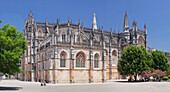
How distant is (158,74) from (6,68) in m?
38.5

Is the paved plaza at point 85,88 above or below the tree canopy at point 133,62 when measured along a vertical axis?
below

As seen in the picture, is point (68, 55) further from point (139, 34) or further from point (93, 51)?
point (139, 34)

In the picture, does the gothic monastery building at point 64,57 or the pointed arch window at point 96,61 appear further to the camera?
the pointed arch window at point 96,61

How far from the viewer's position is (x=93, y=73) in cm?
4453

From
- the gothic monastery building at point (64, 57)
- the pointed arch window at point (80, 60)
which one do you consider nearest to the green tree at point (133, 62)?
the gothic monastery building at point (64, 57)

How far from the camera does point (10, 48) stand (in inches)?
1113

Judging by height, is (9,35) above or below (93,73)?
above

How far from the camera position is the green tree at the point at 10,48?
1057 inches

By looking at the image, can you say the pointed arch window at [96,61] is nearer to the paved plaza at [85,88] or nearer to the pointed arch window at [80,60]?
the pointed arch window at [80,60]

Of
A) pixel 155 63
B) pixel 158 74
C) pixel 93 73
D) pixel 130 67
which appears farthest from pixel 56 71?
pixel 155 63

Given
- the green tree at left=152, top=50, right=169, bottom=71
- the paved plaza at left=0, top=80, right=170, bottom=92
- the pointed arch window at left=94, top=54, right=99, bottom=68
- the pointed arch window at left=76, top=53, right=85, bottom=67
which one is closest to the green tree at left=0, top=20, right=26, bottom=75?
the paved plaza at left=0, top=80, right=170, bottom=92

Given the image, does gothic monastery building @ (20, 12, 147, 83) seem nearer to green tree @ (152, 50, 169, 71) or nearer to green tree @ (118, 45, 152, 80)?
green tree @ (118, 45, 152, 80)

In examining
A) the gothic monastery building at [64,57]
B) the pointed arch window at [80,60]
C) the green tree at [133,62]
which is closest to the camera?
the gothic monastery building at [64,57]

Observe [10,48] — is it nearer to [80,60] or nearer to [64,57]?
[64,57]
